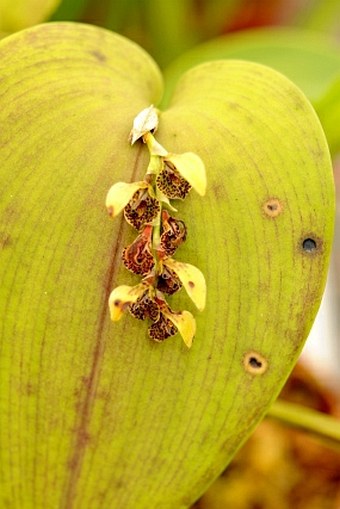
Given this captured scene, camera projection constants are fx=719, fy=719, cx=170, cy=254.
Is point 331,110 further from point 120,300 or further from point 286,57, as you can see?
point 120,300

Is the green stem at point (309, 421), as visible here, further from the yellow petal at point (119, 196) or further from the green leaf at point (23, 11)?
the green leaf at point (23, 11)

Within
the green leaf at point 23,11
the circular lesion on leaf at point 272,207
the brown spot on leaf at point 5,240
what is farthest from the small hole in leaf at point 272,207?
the green leaf at point 23,11

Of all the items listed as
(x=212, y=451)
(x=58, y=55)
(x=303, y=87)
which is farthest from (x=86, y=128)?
(x=303, y=87)

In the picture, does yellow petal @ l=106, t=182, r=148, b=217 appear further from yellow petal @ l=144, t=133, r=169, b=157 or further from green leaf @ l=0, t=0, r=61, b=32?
green leaf @ l=0, t=0, r=61, b=32

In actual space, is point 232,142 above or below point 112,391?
above

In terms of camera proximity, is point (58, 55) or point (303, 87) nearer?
point (58, 55)

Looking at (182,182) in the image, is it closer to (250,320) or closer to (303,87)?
(250,320)
